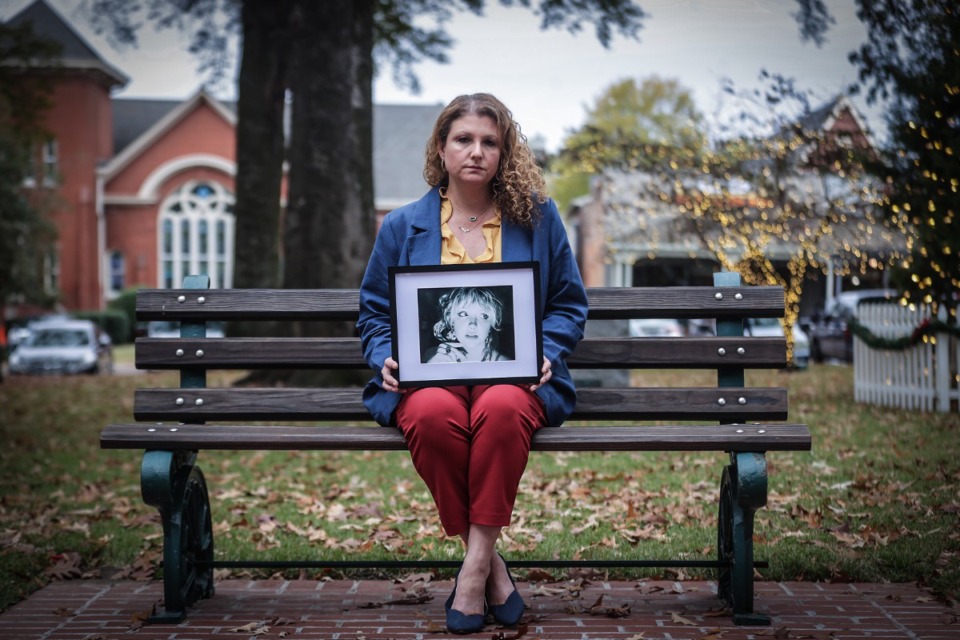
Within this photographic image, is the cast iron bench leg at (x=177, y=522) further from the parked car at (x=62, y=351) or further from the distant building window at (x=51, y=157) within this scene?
the distant building window at (x=51, y=157)

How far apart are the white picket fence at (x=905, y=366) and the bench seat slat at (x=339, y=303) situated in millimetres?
8942

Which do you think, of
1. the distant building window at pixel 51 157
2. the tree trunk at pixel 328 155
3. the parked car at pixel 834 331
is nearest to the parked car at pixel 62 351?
the tree trunk at pixel 328 155

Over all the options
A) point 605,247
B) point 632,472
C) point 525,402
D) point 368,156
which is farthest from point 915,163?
point 605,247

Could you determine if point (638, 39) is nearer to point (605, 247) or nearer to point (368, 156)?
point (368, 156)

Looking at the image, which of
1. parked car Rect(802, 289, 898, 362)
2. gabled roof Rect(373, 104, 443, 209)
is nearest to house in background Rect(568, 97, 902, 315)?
parked car Rect(802, 289, 898, 362)

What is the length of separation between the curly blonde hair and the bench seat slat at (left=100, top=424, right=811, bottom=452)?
2.92ft

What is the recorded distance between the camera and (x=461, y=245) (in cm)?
423

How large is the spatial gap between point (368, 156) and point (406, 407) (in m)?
10.9

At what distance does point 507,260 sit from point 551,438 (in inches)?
29.2

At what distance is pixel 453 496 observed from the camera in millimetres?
3764

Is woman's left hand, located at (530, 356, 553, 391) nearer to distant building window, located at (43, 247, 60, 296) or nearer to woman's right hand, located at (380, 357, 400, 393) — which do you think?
woman's right hand, located at (380, 357, 400, 393)

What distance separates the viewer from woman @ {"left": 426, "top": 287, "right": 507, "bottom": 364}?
3830 millimetres

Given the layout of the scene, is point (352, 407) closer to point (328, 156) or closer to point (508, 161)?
point (508, 161)

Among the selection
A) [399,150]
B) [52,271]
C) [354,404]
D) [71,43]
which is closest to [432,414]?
[354,404]
